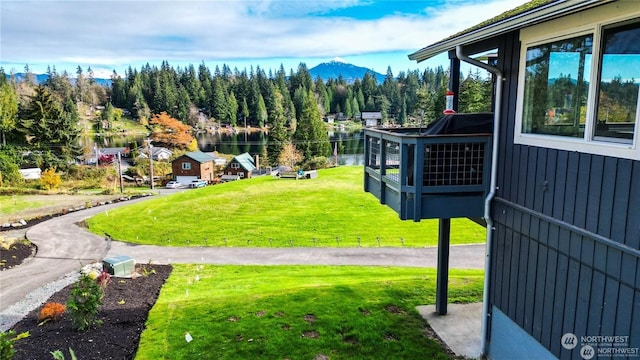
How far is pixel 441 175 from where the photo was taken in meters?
Result: 6.04

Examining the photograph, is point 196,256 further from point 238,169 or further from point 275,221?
point 238,169

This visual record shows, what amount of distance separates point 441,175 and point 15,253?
1962 centimetres

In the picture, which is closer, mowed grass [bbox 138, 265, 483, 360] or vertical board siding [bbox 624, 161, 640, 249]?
vertical board siding [bbox 624, 161, 640, 249]

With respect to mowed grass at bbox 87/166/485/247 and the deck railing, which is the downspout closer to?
the deck railing

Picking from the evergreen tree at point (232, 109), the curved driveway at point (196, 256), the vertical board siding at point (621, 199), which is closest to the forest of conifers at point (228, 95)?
the evergreen tree at point (232, 109)

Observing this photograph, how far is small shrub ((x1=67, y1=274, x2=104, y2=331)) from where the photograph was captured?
8672mm

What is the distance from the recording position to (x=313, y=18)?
49.0 m

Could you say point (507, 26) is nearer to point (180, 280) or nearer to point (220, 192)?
point (180, 280)

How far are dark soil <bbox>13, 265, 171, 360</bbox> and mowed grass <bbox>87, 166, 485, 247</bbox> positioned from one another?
28.4ft

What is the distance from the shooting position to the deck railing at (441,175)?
5.79m

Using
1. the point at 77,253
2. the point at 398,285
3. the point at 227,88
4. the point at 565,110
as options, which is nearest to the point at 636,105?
the point at 565,110

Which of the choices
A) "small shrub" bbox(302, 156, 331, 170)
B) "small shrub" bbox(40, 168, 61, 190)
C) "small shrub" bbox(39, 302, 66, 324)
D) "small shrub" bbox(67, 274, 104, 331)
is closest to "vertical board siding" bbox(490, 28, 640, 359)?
"small shrub" bbox(67, 274, 104, 331)

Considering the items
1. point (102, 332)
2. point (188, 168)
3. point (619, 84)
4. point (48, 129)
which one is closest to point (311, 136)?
point (188, 168)

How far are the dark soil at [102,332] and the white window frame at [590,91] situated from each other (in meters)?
8.46
